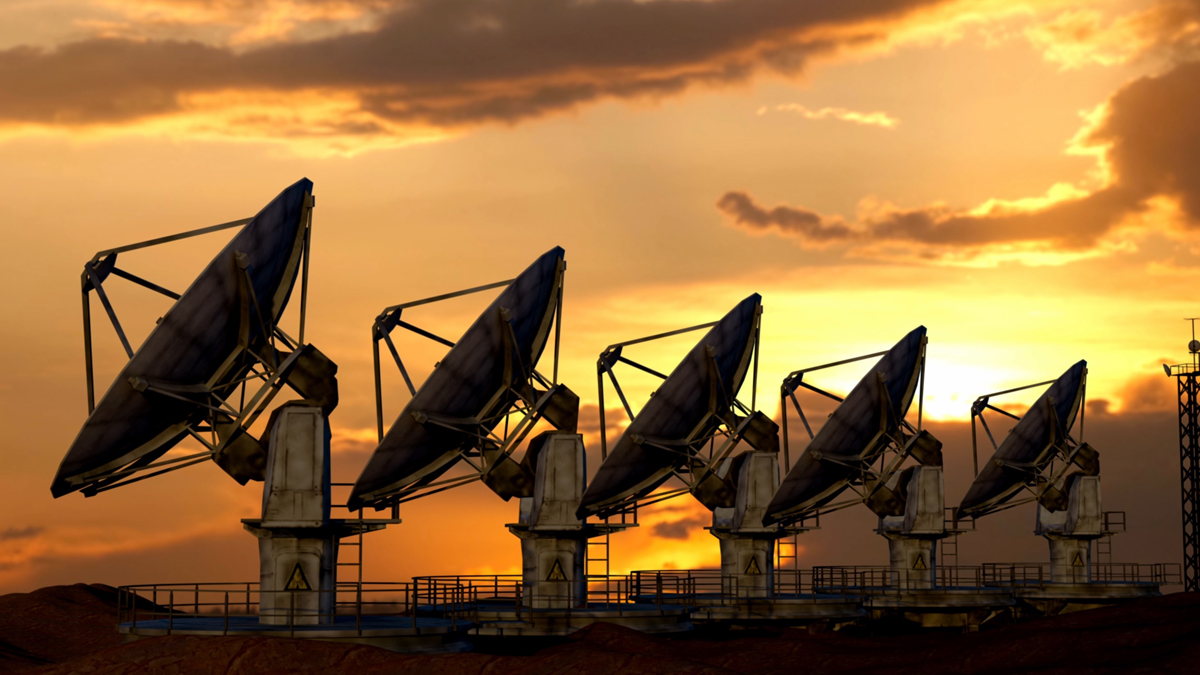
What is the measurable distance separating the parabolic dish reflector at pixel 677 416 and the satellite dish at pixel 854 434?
18.1 ft

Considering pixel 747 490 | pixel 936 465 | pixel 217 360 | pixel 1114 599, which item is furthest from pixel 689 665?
pixel 1114 599

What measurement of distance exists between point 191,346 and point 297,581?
7.30 m

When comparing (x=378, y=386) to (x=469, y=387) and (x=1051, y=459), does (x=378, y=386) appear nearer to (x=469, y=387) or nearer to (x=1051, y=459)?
(x=469, y=387)

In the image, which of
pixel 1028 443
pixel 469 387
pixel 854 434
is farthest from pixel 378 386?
pixel 1028 443

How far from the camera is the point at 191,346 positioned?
38.2 metres

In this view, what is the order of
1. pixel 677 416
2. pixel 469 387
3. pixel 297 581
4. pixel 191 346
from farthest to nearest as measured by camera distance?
pixel 677 416, pixel 469 387, pixel 297 581, pixel 191 346

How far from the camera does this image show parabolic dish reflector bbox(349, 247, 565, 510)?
145 ft

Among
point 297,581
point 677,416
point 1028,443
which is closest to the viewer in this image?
point 297,581

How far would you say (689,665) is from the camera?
124ft

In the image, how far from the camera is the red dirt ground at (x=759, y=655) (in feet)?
123

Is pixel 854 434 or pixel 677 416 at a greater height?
pixel 677 416

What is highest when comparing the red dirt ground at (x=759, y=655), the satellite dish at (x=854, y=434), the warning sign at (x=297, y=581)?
the satellite dish at (x=854, y=434)

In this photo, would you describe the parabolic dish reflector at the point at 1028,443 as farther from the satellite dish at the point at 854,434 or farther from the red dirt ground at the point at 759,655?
the red dirt ground at the point at 759,655

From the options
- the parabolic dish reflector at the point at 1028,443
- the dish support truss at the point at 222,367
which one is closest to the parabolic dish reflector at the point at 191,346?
the dish support truss at the point at 222,367
